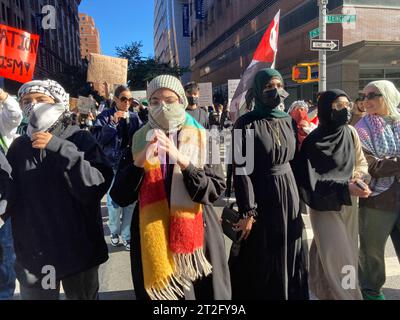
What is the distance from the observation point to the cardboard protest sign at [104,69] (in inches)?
278

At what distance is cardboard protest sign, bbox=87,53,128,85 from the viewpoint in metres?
7.06

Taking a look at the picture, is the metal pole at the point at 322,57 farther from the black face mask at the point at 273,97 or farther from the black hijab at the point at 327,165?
the black face mask at the point at 273,97

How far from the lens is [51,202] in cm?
221

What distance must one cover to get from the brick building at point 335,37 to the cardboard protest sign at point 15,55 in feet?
46.3

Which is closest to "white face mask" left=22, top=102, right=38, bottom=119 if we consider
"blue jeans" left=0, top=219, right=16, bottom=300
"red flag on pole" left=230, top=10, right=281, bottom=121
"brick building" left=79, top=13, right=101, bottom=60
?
"blue jeans" left=0, top=219, right=16, bottom=300

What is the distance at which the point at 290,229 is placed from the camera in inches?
110

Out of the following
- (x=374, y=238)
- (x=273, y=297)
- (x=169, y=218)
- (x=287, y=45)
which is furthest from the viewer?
(x=287, y=45)

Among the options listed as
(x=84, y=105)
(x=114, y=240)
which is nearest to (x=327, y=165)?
(x=114, y=240)

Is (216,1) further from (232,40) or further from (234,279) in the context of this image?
(234,279)

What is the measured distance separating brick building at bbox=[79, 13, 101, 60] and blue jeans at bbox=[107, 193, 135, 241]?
12956cm

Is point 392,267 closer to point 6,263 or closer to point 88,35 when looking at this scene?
point 6,263

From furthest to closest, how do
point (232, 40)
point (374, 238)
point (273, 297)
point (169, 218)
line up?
point (232, 40)
point (374, 238)
point (273, 297)
point (169, 218)
